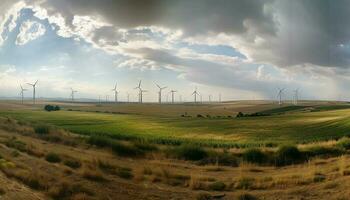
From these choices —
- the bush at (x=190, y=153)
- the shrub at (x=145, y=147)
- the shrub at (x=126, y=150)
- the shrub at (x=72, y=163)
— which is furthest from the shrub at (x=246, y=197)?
the shrub at (x=145, y=147)

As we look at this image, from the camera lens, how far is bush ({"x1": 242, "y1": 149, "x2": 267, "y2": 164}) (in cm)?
3495

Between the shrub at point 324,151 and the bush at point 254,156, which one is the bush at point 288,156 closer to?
the bush at point 254,156

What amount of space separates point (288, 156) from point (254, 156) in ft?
9.19

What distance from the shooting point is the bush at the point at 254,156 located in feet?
115

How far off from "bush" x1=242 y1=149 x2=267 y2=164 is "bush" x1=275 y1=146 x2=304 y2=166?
1241mm

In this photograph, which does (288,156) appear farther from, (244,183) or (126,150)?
(126,150)

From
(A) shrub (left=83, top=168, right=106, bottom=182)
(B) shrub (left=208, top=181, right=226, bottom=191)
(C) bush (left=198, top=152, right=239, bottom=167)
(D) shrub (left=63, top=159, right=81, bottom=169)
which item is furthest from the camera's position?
(C) bush (left=198, top=152, right=239, bottom=167)

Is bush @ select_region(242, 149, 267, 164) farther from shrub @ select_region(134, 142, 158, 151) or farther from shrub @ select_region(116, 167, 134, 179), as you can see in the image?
shrub @ select_region(116, 167, 134, 179)

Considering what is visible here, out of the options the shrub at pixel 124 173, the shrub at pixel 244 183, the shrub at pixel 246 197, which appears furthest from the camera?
the shrub at pixel 124 173

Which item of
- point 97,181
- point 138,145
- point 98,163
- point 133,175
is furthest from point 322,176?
point 138,145

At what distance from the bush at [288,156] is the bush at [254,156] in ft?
4.07

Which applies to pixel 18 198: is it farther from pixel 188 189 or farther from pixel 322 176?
pixel 322 176

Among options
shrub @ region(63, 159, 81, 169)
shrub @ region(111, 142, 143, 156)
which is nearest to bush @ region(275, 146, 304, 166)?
shrub @ region(111, 142, 143, 156)

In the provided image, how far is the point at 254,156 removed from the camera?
3566 centimetres
